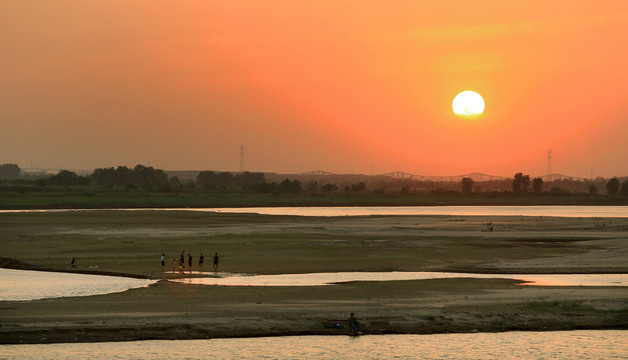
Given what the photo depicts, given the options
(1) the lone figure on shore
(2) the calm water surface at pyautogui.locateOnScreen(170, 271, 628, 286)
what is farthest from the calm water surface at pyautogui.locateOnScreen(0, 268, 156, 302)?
(1) the lone figure on shore

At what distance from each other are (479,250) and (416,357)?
4878 cm

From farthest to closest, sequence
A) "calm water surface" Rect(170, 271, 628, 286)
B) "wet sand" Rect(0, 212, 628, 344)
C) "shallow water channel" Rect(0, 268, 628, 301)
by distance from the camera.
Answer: "calm water surface" Rect(170, 271, 628, 286) → "shallow water channel" Rect(0, 268, 628, 301) → "wet sand" Rect(0, 212, 628, 344)

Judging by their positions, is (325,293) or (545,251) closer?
(325,293)

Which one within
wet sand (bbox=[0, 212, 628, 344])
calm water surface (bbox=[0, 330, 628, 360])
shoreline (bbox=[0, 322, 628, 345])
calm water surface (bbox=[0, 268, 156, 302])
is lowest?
calm water surface (bbox=[0, 330, 628, 360])

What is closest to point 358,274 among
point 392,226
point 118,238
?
point 118,238

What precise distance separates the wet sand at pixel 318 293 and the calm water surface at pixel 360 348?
2.72ft

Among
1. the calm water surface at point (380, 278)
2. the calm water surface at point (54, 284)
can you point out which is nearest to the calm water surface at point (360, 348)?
the calm water surface at point (54, 284)

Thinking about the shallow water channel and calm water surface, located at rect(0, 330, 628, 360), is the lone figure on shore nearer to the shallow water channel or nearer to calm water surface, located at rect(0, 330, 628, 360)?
calm water surface, located at rect(0, 330, 628, 360)

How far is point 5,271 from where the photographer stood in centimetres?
6062

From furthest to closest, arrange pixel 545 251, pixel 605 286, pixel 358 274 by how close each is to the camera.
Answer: pixel 545 251 < pixel 358 274 < pixel 605 286

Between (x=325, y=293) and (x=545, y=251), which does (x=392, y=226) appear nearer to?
(x=545, y=251)

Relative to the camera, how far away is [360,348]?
34.8 m

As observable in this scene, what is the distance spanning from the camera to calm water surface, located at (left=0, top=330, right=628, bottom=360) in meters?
33.0

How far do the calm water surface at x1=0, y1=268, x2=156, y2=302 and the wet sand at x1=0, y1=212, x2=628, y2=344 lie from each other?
1953mm
